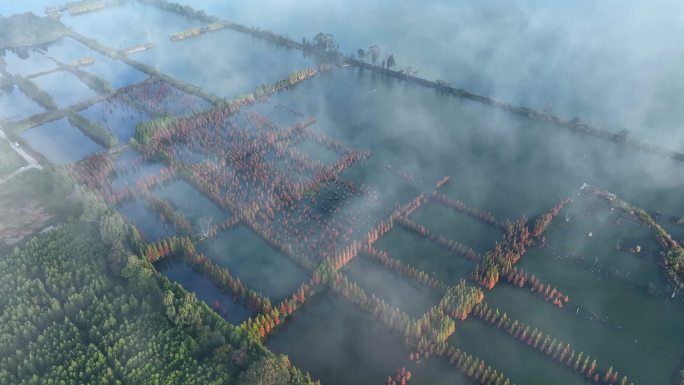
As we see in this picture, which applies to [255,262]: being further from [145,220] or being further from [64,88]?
[64,88]

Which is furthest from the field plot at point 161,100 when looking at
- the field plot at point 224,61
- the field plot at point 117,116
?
the field plot at point 224,61

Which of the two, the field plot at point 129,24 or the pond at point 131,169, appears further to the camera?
the field plot at point 129,24

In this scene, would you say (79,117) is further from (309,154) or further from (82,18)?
(82,18)

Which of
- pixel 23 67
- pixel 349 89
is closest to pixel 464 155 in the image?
pixel 349 89

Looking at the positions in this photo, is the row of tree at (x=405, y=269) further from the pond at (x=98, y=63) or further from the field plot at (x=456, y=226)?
the pond at (x=98, y=63)

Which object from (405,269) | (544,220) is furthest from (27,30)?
(544,220)

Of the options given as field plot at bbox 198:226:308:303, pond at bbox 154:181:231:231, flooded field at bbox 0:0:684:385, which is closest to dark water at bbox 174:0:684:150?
flooded field at bbox 0:0:684:385
